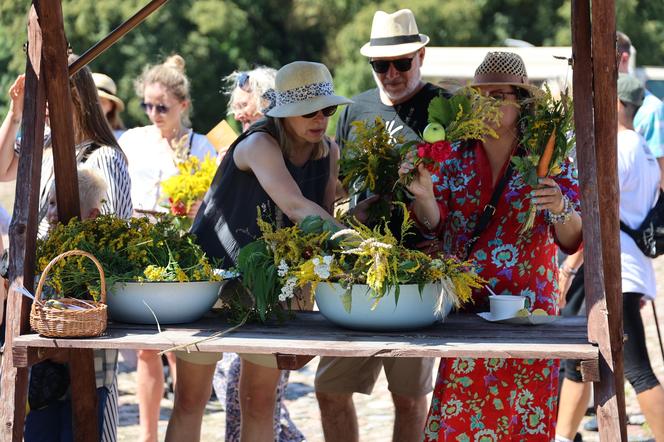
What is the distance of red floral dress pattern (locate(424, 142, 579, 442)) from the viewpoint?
11.3 feet

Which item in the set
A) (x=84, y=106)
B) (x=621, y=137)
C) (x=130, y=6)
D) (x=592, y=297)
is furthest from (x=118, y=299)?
(x=130, y=6)

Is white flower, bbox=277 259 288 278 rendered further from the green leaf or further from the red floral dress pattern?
the red floral dress pattern

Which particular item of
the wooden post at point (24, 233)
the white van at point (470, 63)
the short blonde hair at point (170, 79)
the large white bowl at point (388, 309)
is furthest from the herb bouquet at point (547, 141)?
the white van at point (470, 63)

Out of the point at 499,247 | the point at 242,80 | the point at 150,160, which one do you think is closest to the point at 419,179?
the point at 499,247

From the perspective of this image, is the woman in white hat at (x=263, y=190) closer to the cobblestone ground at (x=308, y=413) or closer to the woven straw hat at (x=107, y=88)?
the cobblestone ground at (x=308, y=413)

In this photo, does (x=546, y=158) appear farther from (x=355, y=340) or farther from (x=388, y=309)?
(x=355, y=340)

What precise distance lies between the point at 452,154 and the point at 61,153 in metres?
1.37

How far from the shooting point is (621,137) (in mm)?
5008

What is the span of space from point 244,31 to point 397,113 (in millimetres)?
Result: 18618

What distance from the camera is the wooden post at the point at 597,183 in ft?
9.30

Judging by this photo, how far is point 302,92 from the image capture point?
140 inches

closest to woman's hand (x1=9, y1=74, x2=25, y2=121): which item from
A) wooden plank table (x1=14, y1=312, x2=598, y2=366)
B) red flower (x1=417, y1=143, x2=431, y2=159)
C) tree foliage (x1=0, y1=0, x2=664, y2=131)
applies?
wooden plank table (x1=14, y1=312, x2=598, y2=366)

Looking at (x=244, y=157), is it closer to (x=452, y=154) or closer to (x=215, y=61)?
(x=452, y=154)

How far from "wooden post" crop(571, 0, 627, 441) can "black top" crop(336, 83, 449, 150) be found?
125 cm
